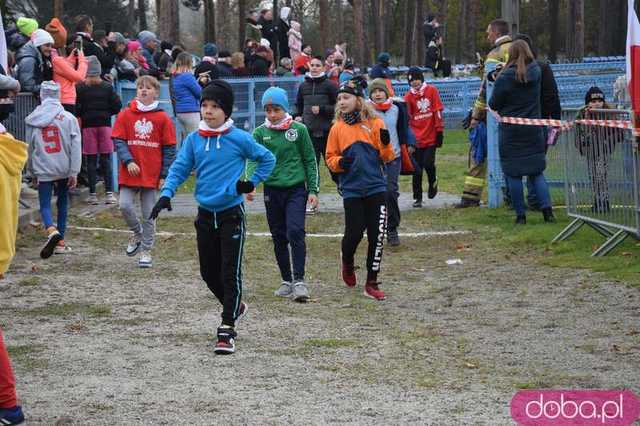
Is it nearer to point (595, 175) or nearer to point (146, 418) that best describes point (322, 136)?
point (595, 175)

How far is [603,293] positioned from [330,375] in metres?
3.45

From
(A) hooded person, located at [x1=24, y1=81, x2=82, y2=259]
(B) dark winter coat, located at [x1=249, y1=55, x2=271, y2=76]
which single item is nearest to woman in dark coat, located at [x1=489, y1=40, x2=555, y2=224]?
(A) hooded person, located at [x1=24, y1=81, x2=82, y2=259]

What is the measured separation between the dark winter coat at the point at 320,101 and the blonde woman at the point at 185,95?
11.8ft

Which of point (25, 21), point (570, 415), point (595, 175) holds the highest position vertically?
point (25, 21)

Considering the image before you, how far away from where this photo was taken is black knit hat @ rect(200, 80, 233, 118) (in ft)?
27.8

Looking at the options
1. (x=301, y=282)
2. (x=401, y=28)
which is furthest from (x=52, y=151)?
(x=401, y=28)

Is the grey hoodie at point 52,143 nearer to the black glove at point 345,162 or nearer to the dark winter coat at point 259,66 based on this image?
the black glove at point 345,162

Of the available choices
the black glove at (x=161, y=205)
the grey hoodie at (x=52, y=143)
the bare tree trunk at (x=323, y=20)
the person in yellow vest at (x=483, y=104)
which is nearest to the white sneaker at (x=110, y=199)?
the grey hoodie at (x=52, y=143)

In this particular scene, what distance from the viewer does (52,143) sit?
1261cm

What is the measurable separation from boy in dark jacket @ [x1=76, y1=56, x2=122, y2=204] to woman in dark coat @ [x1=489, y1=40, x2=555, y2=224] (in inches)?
209

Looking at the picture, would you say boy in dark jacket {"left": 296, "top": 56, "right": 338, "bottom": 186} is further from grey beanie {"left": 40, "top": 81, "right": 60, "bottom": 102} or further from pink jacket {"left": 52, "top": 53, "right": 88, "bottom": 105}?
grey beanie {"left": 40, "top": 81, "right": 60, "bottom": 102}

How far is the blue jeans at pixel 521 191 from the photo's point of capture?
13883mm

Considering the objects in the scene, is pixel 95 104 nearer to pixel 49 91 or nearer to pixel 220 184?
pixel 49 91

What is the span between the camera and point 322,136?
16.3 meters
